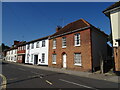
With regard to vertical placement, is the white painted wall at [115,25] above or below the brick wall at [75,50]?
above

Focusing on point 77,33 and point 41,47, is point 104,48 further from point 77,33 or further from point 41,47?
point 41,47

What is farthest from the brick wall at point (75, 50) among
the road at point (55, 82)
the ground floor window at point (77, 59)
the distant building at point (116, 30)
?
the road at point (55, 82)

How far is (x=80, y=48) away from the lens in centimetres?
1595

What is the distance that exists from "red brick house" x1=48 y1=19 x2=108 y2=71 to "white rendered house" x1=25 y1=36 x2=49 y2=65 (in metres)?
3.04

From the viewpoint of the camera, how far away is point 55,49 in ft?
67.2

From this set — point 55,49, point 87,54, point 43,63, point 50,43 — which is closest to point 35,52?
point 43,63

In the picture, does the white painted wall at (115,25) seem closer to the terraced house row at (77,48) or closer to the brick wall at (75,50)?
the terraced house row at (77,48)

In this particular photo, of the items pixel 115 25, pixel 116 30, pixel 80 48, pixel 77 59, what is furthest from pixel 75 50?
pixel 115 25

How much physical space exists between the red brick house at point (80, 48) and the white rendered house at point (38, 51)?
120 inches

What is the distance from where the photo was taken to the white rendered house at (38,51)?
23.5 m

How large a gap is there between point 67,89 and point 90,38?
1021cm

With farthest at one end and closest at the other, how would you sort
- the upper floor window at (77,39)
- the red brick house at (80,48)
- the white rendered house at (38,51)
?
the white rendered house at (38,51) < the upper floor window at (77,39) < the red brick house at (80,48)

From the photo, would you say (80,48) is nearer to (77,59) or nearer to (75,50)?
(75,50)

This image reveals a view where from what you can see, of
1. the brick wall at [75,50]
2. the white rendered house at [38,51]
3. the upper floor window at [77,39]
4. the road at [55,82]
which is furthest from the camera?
the white rendered house at [38,51]
